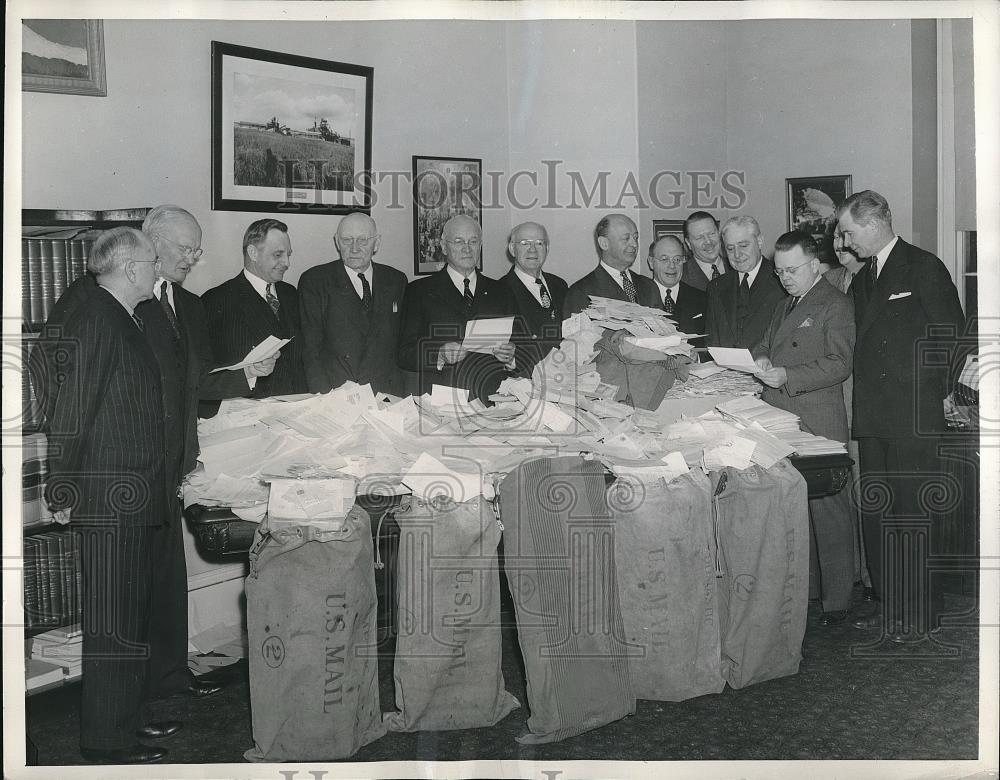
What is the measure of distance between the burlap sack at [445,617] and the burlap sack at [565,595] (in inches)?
3.7

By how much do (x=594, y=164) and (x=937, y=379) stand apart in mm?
2100

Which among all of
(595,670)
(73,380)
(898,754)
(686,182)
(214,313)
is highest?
(686,182)

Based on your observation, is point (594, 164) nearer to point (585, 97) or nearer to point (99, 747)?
point (585, 97)

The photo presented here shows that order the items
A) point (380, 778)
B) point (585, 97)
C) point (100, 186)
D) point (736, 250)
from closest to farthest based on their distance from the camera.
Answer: point (380, 778) → point (100, 186) → point (736, 250) → point (585, 97)

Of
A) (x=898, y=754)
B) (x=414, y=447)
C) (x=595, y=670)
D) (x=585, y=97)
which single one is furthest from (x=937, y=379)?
(x=585, y=97)

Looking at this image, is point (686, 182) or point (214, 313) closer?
point (214, 313)

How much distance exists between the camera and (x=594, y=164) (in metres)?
4.66

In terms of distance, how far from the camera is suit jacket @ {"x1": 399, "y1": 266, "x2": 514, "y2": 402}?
361 cm

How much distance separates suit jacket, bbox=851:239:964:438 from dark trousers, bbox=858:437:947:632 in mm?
97

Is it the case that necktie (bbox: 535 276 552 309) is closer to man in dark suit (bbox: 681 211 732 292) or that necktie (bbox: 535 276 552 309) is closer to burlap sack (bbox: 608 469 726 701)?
man in dark suit (bbox: 681 211 732 292)

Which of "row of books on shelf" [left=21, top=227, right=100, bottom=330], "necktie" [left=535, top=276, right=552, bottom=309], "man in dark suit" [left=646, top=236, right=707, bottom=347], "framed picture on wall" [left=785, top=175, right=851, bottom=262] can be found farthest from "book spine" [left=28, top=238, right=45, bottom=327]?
"framed picture on wall" [left=785, top=175, right=851, bottom=262]

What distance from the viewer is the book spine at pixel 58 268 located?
9.11 feet

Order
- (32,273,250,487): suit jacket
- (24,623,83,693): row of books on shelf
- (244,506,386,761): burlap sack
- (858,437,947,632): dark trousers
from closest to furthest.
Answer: (244,506,386,761): burlap sack
(32,273,250,487): suit jacket
(24,623,83,693): row of books on shelf
(858,437,947,632): dark trousers

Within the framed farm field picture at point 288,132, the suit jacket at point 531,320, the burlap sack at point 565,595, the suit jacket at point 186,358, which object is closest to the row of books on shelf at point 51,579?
the suit jacket at point 186,358
